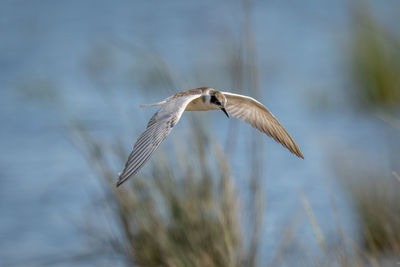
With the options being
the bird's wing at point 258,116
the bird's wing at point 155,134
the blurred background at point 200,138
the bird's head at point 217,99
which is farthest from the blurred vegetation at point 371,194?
the bird's wing at point 155,134

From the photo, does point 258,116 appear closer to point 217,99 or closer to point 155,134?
point 217,99

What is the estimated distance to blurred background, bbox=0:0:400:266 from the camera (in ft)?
12.6

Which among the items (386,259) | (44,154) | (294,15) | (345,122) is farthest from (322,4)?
(386,259)

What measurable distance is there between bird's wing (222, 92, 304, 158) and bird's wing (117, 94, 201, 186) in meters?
0.25

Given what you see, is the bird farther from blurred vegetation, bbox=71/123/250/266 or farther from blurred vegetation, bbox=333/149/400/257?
blurred vegetation, bbox=333/149/400/257

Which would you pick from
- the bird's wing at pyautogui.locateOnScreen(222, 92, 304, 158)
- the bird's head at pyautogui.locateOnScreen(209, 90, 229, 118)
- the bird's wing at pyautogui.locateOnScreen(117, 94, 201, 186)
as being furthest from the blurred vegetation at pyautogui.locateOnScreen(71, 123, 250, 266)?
the bird's wing at pyautogui.locateOnScreen(117, 94, 201, 186)

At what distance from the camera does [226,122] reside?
798 centimetres

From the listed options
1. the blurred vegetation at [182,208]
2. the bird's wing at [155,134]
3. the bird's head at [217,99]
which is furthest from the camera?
the blurred vegetation at [182,208]

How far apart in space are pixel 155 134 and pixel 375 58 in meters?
5.59

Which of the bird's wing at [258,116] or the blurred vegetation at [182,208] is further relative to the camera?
the blurred vegetation at [182,208]

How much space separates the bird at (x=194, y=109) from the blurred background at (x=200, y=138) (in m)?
0.37

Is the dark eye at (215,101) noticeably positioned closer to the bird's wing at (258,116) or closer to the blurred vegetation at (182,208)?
the bird's wing at (258,116)

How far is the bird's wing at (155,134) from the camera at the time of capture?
1939 mm

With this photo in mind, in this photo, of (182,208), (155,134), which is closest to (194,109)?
(155,134)
